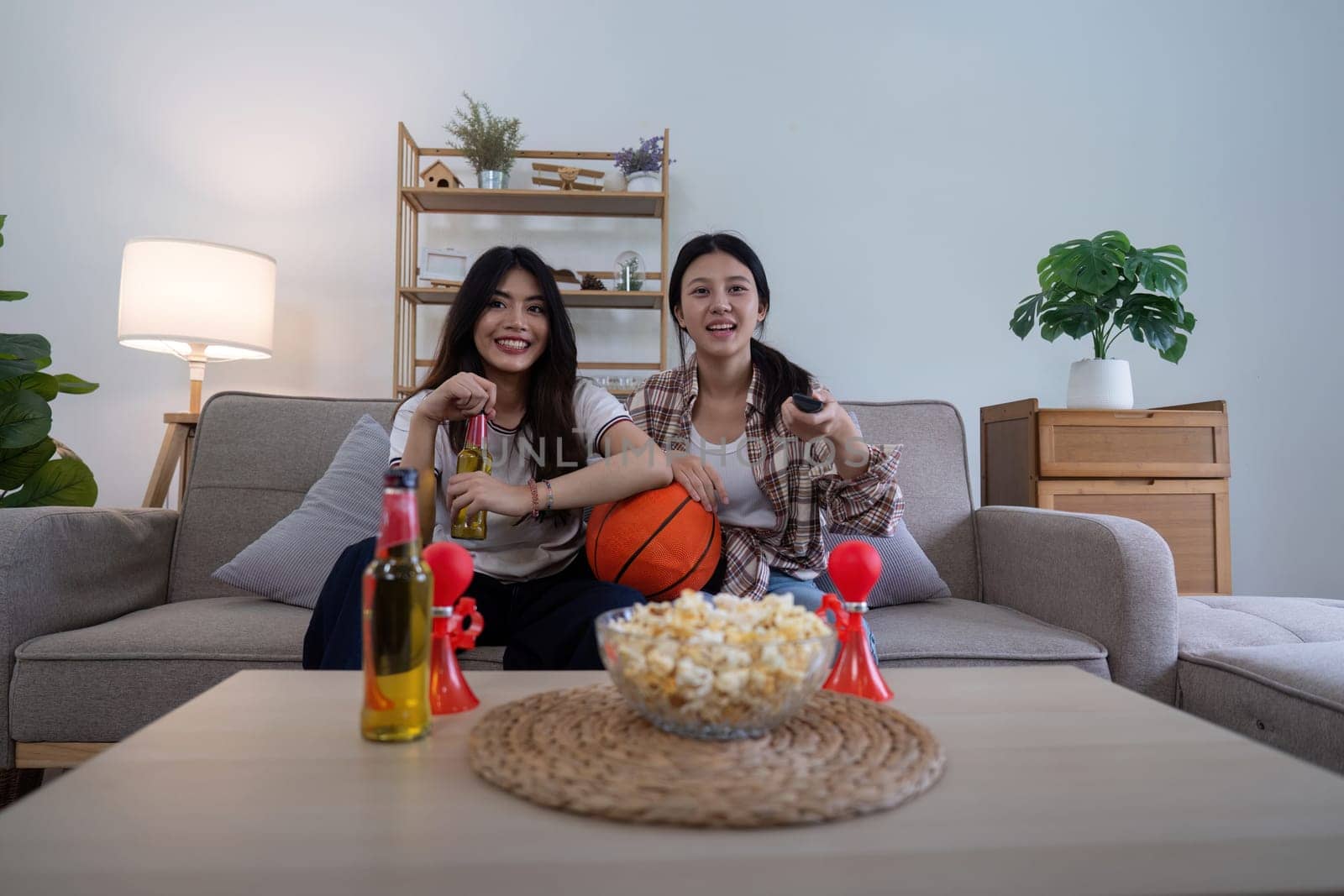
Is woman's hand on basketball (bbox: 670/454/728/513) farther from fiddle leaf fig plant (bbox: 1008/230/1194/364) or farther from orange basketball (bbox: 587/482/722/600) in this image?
fiddle leaf fig plant (bbox: 1008/230/1194/364)

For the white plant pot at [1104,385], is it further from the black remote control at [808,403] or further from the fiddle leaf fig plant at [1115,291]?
the black remote control at [808,403]

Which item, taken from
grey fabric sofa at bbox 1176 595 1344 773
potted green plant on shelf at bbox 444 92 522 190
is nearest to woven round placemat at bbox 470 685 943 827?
grey fabric sofa at bbox 1176 595 1344 773

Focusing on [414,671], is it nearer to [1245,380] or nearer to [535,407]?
[535,407]

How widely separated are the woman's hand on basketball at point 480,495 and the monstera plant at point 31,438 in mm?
1354

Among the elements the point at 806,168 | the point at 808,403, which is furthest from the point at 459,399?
the point at 806,168

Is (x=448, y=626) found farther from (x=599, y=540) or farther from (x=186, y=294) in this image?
(x=186, y=294)

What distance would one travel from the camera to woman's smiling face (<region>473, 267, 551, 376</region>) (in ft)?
5.02

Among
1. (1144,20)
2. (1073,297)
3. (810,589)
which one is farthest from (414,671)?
(1144,20)

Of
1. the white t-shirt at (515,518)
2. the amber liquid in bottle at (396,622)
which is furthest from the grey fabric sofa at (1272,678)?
the amber liquid in bottle at (396,622)

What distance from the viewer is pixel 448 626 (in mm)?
823

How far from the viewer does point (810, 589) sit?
1.49 meters

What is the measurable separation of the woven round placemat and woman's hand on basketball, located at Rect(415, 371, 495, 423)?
2.12ft

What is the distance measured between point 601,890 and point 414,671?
11.5 inches

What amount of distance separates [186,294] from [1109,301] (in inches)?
104
